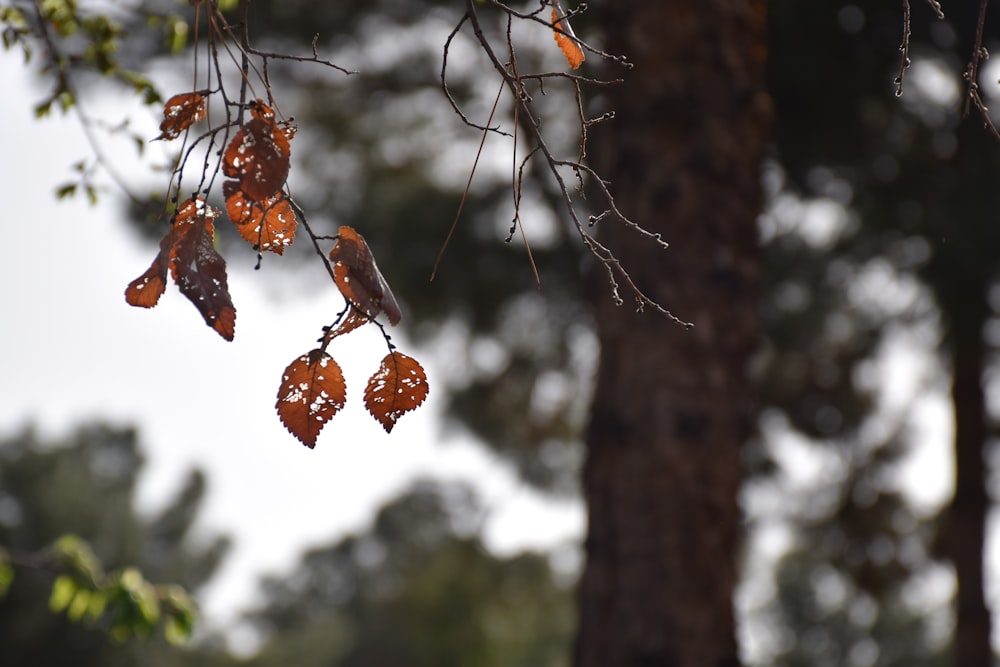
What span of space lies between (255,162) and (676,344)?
86.7 inches

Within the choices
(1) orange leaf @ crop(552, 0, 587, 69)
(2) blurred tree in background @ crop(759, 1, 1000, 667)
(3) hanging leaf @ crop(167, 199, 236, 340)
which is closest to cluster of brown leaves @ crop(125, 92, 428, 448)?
(3) hanging leaf @ crop(167, 199, 236, 340)

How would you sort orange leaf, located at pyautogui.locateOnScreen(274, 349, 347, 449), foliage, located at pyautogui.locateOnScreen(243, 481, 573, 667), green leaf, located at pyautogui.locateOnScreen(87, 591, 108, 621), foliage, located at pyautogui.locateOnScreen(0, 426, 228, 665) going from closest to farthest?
orange leaf, located at pyautogui.locateOnScreen(274, 349, 347, 449) → green leaf, located at pyautogui.locateOnScreen(87, 591, 108, 621) → foliage, located at pyautogui.locateOnScreen(243, 481, 573, 667) → foliage, located at pyautogui.locateOnScreen(0, 426, 228, 665)

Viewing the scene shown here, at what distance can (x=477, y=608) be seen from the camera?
860cm

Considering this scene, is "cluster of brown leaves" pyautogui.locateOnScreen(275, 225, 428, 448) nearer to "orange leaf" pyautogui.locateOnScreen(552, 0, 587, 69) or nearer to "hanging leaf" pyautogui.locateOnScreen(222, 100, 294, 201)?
"hanging leaf" pyautogui.locateOnScreen(222, 100, 294, 201)

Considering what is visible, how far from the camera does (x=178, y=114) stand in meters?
1.07

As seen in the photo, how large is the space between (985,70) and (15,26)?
3889mm

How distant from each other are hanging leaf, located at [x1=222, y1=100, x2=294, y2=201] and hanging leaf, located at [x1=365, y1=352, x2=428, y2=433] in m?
0.22

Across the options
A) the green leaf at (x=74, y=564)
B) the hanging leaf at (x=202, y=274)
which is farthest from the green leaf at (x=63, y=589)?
the hanging leaf at (x=202, y=274)

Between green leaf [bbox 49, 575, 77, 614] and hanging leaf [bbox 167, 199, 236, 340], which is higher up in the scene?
green leaf [bbox 49, 575, 77, 614]

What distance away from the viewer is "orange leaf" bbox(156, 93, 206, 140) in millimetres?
1057

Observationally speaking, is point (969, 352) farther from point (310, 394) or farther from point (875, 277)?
point (310, 394)

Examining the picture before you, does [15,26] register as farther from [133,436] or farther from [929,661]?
[929,661]

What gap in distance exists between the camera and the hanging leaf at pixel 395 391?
1007mm

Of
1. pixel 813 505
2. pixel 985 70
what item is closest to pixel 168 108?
pixel 985 70
